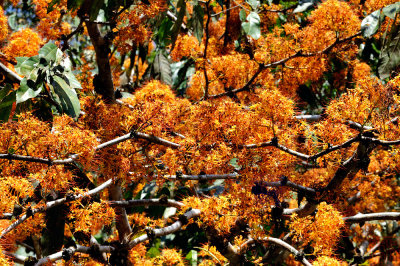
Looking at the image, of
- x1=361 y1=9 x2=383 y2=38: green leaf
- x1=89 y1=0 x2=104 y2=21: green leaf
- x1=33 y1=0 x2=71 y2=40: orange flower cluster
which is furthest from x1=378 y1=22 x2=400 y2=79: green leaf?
x1=33 y1=0 x2=71 y2=40: orange flower cluster

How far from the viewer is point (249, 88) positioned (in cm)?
299

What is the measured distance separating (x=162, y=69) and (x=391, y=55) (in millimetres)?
2289

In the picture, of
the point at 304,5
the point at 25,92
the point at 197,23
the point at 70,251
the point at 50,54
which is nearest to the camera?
the point at 25,92

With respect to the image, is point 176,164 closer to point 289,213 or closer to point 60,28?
point 289,213

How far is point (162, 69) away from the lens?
13.2ft

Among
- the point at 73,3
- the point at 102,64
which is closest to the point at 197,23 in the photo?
the point at 102,64

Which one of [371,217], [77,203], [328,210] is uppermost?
[77,203]

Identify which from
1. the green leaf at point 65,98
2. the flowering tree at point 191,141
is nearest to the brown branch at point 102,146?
the flowering tree at point 191,141

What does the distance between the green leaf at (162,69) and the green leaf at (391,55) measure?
213cm

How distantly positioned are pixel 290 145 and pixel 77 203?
1.21 meters

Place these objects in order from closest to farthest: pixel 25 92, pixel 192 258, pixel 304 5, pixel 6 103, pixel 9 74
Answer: pixel 25 92, pixel 6 103, pixel 9 74, pixel 192 258, pixel 304 5

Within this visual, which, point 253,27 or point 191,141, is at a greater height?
point 253,27

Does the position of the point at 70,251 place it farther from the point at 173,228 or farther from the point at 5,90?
the point at 5,90

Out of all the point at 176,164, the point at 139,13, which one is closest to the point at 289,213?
the point at 176,164
